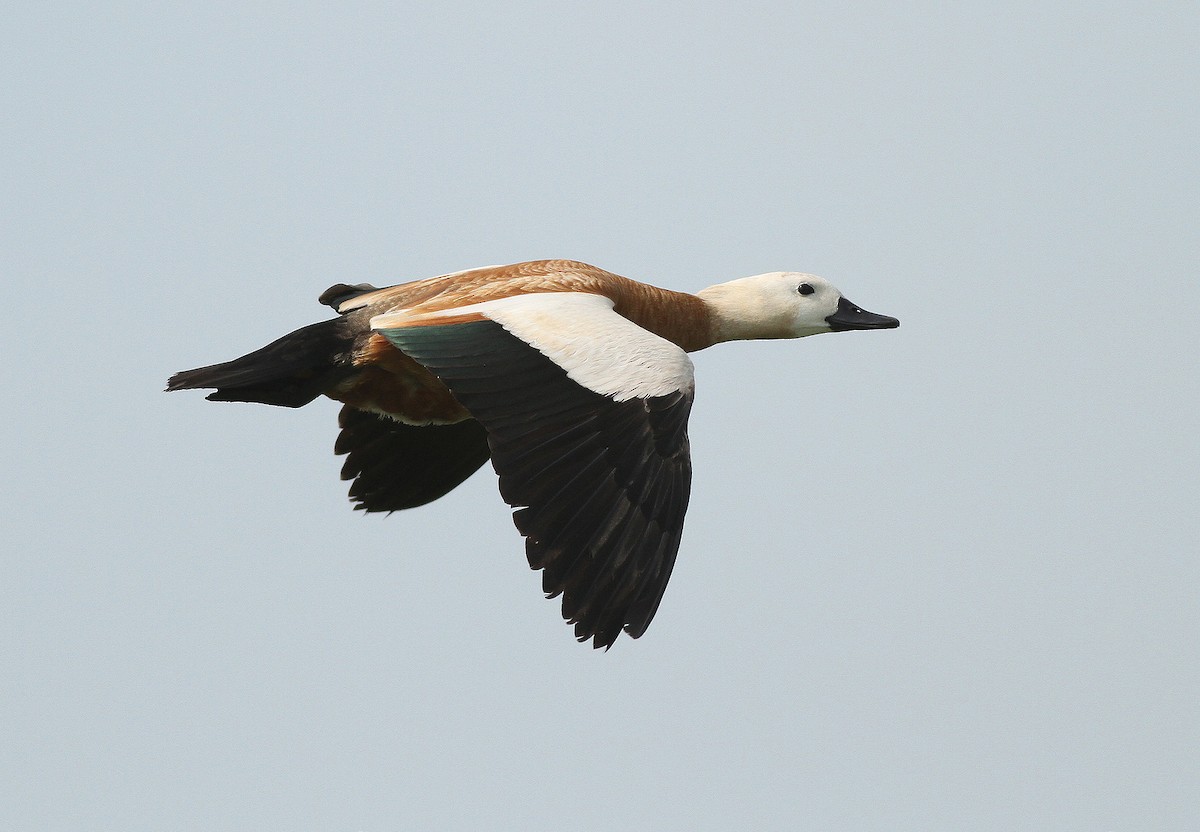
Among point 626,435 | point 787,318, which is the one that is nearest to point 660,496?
point 626,435

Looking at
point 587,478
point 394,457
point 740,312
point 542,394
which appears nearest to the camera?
point 587,478

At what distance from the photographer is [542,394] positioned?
6.29m

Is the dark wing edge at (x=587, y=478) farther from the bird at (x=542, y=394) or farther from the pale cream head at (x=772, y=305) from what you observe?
the pale cream head at (x=772, y=305)

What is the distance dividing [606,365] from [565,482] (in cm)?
57

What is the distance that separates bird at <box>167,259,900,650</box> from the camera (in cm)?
601

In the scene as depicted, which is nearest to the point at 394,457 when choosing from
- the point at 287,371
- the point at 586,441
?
the point at 287,371

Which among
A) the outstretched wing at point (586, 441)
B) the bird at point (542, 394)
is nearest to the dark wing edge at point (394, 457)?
the bird at point (542, 394)

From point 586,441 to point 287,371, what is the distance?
164 cm

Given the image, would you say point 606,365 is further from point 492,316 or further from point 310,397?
point 310,397

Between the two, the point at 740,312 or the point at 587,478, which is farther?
the point at 740,312

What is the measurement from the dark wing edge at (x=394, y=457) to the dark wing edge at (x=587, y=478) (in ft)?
5.86

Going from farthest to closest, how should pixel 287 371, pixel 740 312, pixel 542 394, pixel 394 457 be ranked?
pixel 740 312
pixel 394 457
pixel 287 371
pixel 542 394

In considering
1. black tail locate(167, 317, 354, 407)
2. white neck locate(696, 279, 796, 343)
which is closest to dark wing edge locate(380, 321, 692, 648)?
black tail locate(167, 317, 354, 407)

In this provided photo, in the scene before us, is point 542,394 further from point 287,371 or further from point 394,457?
point 394,457
